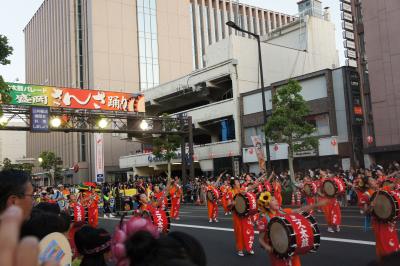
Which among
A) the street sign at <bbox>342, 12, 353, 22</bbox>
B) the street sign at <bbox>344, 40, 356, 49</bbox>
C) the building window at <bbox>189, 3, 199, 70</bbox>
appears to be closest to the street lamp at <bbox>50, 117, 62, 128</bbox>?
the street sign at <bbox>344, 40, 356, 49</bbox>

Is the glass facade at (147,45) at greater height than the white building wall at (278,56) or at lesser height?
greater

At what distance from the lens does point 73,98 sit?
26.9 meters

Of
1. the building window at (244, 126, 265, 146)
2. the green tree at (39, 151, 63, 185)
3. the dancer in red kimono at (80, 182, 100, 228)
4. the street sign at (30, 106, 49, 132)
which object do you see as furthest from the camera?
the green tree at (39, 151, 63, 185)

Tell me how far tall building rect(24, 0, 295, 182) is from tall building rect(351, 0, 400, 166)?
3400cm

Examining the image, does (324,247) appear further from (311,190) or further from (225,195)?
(225,195)

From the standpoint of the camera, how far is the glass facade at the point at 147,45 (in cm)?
6538

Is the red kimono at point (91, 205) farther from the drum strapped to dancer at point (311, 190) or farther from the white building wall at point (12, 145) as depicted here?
the white building wall at point (12, 145)

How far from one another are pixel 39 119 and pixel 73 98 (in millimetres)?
3125

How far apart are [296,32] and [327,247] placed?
119ft

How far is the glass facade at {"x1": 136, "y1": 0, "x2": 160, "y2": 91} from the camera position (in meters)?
65.4

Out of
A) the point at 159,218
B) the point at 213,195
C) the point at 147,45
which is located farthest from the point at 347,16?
the point at 147,45

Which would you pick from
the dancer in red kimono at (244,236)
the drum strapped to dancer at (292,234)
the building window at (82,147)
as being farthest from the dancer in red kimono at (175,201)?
the building window at (82,147)

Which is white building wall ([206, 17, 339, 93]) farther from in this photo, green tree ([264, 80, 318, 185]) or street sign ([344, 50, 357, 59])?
green tree ([264, 80, 318, 185])

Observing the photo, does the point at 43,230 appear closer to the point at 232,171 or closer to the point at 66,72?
the point at 232,171
